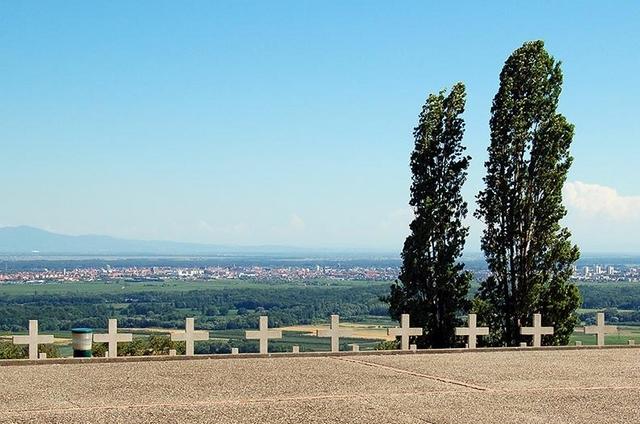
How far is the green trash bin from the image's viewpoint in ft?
71.7

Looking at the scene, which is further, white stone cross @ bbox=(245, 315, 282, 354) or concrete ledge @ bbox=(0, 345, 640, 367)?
white stone cross @ bbox=(245, 315, 282, 354)

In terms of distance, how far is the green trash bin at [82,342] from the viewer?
21844mm

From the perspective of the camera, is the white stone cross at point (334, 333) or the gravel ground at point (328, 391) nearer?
the gravel ground at point (328, 391)

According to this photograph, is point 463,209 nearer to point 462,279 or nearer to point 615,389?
point 462,279

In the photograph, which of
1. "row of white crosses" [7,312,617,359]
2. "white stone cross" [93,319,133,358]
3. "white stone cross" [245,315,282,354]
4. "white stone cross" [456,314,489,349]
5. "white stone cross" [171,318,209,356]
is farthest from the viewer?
"white stone cross" [456,314,489,349]

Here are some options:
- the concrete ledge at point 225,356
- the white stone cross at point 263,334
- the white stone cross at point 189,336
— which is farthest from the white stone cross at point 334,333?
the white stone cross at point 189,336

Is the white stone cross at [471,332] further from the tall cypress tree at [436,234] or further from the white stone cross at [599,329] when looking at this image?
the tall cypress tree at [436,234]

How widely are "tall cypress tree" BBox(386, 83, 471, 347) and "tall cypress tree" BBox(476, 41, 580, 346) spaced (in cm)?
112

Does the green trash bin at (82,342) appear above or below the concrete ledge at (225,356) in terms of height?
above

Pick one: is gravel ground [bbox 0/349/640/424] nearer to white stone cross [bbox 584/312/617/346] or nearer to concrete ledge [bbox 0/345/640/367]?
concrete ledge [bbox 0/345/640/367]

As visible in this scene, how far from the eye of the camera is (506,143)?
3472cm

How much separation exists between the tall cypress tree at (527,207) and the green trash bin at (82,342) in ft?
52.3

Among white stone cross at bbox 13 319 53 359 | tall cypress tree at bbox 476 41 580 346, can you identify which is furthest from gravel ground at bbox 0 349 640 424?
tall cypress tree at bbox 476 41 580 346

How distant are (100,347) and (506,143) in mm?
14795
